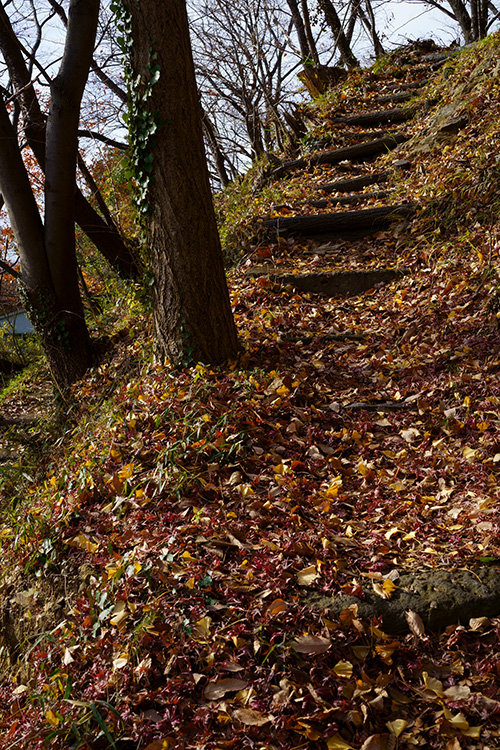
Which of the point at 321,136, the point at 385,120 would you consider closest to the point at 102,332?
the point at 321,136

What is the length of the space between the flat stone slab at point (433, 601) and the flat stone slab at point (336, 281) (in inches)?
137

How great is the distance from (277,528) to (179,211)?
7.88ft

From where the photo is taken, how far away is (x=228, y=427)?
11.6 ft

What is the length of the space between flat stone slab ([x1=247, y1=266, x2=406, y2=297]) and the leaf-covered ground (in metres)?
0.13

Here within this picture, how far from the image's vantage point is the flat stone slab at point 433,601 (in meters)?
2.34

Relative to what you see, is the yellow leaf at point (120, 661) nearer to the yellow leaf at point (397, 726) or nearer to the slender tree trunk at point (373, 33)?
the yellow leaf at point (397, 726)

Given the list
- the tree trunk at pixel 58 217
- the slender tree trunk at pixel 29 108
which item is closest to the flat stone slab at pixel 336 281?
the slender tree trunk at pixel 29 108

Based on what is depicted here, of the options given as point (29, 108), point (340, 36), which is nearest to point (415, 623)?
point (29, 108)

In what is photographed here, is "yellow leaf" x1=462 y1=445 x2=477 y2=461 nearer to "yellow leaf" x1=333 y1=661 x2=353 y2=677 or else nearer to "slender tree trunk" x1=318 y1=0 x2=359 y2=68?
A: "yellow leaf" x1=333 y1=661 x2=353 y2=677

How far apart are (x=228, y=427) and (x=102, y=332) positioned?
334 centimetres

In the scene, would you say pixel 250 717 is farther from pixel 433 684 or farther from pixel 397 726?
pixel 433 684

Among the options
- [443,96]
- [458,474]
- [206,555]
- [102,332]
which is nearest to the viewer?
[206,555]

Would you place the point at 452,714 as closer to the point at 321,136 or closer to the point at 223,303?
the point at 223,303

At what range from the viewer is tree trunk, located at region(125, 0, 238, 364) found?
3746mm
